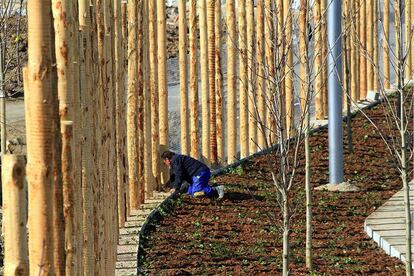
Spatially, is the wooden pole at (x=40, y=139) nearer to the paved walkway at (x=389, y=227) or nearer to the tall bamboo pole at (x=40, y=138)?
the tall bamboo pole at (x=40, y=138)

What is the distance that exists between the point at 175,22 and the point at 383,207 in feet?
50.6

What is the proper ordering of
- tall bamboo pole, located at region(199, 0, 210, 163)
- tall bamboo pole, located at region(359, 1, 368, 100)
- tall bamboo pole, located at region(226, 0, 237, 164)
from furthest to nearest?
tall bamboo pole, located at region(359, 1, 368, 100) < tall bamboo pole, located at region(226, 0, 237, 164) < tall bamboo pole, located at region(199, 0, 210, 163)

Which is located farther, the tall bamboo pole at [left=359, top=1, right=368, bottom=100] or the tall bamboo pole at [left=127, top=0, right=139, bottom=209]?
the tall bamboo pole at [left=359, top=1, right=368, bottom=100]

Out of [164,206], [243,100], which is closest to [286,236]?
[164,206]

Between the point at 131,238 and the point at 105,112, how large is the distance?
1880 mm

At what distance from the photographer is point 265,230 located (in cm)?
1074

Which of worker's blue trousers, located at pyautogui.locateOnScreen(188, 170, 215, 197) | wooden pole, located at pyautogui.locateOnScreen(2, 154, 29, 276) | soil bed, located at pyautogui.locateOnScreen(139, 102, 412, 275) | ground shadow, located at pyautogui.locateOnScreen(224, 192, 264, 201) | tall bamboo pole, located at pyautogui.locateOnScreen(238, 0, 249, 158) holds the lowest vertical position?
soil bed, located at pyautogui.locateOnScreen(139, 102, 412, 275)

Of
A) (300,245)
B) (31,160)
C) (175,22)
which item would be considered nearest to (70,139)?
(31,160)

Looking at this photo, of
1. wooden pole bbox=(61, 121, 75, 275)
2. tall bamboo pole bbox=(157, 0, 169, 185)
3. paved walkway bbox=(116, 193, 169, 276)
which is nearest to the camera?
wooden pole bbox=(61, 121, 75, 275)

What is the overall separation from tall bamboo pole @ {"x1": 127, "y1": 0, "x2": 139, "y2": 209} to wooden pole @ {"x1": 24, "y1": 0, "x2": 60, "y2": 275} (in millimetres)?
7180

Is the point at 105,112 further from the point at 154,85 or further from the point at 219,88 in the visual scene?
the point at 219,88

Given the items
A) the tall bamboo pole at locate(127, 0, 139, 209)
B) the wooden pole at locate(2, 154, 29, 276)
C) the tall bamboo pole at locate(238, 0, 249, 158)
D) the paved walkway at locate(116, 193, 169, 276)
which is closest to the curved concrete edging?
the paved walkway at locate(116, 193, 169, 276)

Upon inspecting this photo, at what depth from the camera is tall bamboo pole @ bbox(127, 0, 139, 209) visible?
1160cm

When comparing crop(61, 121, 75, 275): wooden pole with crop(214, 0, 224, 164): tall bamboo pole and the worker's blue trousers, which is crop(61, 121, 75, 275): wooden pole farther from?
crop(214, 0, 224, 164): tall bamboo pole
